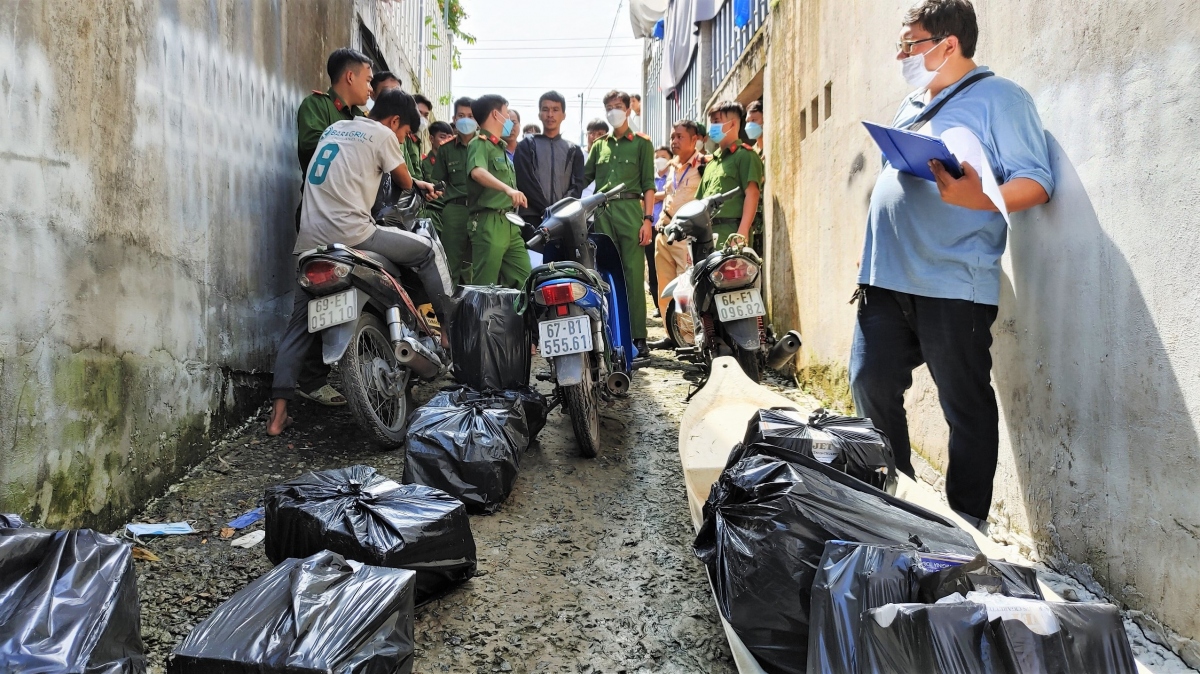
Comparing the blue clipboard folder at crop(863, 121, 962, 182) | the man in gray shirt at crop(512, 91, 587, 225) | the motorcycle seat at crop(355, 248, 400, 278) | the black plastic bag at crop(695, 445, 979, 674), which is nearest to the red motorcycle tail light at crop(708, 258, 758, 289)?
the motorcycle seat at crop(355, 248, 400, 278)

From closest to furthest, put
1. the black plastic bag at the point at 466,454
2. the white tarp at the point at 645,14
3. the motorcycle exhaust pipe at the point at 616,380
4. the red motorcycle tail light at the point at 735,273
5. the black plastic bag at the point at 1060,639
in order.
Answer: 1. the black plastic bag at the point at 1060,639
2. the black plastic bag at the point at 466,454
3. the motorcycle exhaust pipe at the point at 616,380
4. the red motorcycle tail light at the point at 735,273
5. the white tarp at the point at 645,14

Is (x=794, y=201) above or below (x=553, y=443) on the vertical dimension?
above

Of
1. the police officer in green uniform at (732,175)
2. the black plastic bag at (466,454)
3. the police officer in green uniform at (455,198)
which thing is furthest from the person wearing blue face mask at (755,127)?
the black plastic bag at (466,454)

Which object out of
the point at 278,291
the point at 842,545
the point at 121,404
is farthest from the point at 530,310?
the point at 842,545

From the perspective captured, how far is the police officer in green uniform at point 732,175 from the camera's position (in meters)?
6.39

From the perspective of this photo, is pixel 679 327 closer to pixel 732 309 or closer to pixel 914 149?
pixel 732 309

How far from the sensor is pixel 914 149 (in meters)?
2.30

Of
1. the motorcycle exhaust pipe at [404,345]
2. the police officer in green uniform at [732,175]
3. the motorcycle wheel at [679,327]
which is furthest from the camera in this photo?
the police officer in green uniform at [732,175]

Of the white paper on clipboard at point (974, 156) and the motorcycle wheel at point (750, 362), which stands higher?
the white paper on clipboard at point (974, 156)

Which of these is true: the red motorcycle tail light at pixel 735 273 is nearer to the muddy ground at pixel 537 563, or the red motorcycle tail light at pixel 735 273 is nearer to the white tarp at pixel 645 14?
the muddy ground at pixel 537 563

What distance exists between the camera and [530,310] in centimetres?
388

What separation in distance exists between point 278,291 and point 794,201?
137 inches

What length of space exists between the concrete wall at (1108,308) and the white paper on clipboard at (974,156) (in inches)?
11.2

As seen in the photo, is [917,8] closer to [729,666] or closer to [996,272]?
[996,272]
